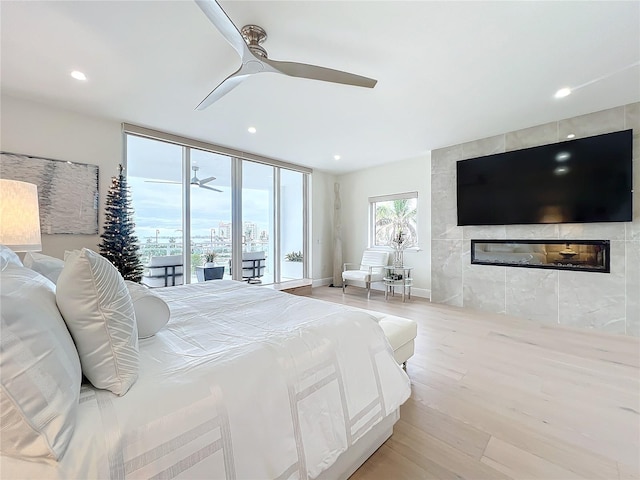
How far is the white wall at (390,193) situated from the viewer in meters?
5.00

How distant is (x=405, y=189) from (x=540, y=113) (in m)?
2.34

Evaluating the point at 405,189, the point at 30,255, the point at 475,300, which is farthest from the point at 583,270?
the point at 30,255

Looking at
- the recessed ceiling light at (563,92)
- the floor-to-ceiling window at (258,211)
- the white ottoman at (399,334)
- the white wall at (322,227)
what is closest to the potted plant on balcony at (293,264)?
the white wall at (322,227)

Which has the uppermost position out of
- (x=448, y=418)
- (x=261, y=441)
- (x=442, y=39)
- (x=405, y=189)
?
(x=442, y=39)

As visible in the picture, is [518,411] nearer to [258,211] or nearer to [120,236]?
Answer: [120,236]

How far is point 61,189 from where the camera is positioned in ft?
9.95

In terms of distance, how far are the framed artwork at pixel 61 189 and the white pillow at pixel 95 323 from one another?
301cm

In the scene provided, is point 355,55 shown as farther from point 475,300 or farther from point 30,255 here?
point 475,300

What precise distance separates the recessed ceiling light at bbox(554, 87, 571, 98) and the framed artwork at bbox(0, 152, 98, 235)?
5288 mm

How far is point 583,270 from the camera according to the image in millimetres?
3350

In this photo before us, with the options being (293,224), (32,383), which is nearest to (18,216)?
(32,383)

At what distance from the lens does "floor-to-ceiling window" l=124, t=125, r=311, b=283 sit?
12.4 feet

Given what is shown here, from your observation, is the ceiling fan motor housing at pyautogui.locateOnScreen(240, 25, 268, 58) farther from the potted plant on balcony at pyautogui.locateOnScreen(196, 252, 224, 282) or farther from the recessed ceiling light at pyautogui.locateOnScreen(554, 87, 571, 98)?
the potted plant on balcony at pyautogui.locateOnScreen(196, 252, 224, 282)

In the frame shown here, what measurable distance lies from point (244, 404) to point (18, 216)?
80.2 inches
